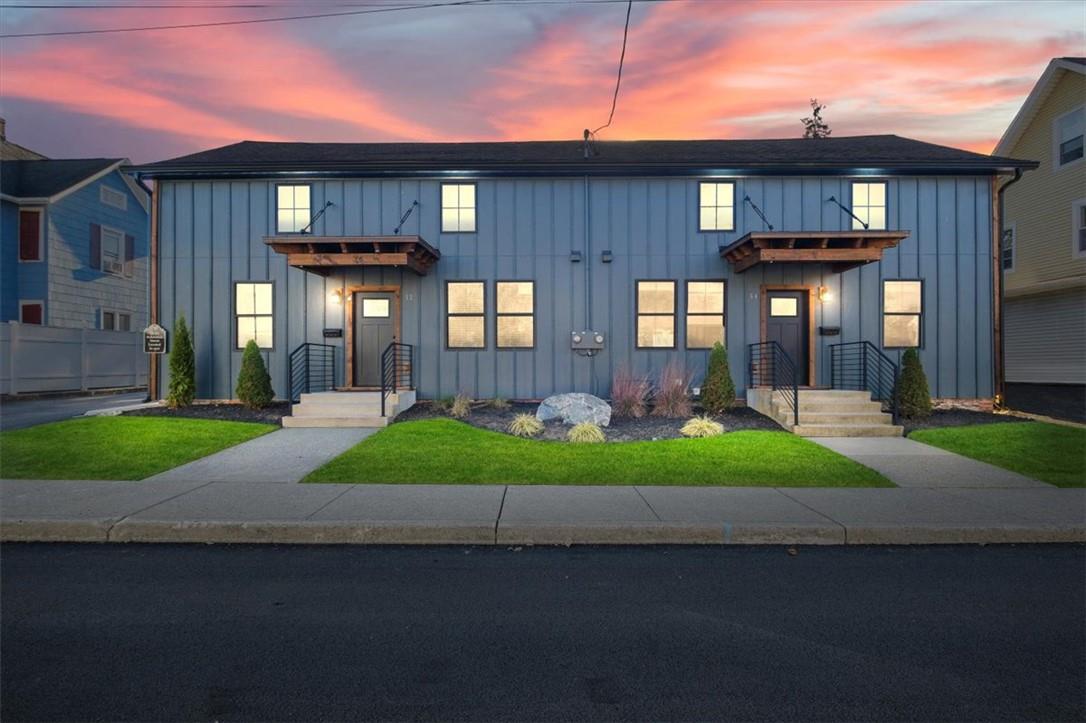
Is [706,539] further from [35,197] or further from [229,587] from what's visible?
[35,197]

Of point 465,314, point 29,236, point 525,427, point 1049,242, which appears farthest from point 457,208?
point 1049,242

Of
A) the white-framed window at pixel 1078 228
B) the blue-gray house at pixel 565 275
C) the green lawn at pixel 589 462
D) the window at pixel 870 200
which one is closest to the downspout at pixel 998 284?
the blue-gray house at pixel 565 275

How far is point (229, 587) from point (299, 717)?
1.90m

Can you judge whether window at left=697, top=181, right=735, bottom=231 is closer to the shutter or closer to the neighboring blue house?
the neighboring blue house

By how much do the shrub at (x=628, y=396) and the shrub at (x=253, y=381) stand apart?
7692mm

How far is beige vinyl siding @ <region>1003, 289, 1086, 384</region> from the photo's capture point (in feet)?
63.3

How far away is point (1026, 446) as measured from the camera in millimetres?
8781

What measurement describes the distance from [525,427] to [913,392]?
7896 millimetres

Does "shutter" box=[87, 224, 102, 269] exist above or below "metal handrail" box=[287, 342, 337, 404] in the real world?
above

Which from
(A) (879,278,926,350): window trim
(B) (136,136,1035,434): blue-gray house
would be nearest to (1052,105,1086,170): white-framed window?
(B) (136,136,1035,434): blue-gray house

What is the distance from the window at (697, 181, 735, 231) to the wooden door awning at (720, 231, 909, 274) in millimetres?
1383

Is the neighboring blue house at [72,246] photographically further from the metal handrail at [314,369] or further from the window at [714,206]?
the window at [714,206]

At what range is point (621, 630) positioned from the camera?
11.3 ft

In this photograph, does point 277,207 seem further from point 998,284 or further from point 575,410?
point 998,284
